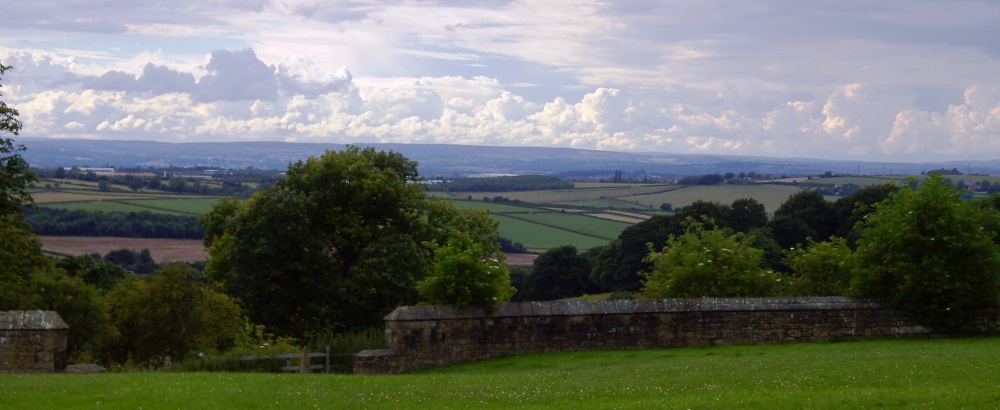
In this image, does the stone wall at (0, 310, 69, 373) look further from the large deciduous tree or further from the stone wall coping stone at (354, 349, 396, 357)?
the large deciduous tree

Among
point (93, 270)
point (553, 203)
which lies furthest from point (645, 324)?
point (553, 203)

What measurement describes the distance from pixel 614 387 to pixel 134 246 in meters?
66.4

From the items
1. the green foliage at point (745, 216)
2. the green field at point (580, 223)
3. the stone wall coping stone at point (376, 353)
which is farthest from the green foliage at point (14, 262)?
the green field at point (580, 223)

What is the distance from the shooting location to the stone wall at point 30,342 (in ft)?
53.4

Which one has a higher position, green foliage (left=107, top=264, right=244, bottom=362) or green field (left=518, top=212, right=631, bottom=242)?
green foliage (left=107, top=264, right=244, bottom=362)

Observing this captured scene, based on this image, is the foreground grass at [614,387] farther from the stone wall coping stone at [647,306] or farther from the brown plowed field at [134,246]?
the brown plowed field at [134,246]

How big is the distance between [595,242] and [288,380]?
75114 millimetres

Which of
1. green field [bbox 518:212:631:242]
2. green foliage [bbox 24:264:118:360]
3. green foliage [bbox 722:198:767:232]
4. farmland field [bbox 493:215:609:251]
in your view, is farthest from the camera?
green field [bbox 518:212:631:242]

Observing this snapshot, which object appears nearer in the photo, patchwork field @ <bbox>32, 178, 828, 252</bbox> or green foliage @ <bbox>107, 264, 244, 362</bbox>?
green foliage @ <bbox>107, 264, 244, 362</bbox>

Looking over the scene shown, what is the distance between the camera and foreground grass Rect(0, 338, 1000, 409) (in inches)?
472

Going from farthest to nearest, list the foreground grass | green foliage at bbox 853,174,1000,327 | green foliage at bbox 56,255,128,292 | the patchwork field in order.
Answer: the patchwork field → green foliage at bbox 56,255,128,292 → green foliage at bbox 853,174,1000,327 → the foreground grass

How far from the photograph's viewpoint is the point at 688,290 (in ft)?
80.9

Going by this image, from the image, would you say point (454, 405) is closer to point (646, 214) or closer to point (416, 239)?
point (416, 239)

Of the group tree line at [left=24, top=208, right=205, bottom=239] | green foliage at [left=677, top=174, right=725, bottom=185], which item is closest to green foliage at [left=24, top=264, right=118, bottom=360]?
tree line at [left=24, top=208, right=205, bottom=239]
